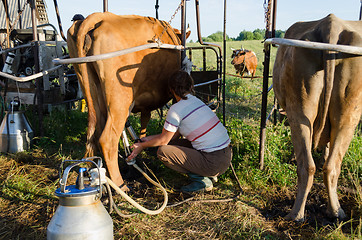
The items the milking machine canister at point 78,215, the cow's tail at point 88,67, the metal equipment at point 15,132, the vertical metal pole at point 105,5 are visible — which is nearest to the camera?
the milking machine canister at point 78,215

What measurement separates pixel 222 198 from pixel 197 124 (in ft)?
2.96

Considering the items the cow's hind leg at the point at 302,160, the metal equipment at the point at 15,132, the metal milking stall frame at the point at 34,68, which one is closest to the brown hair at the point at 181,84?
the cow's hind leg at the point at 302,160

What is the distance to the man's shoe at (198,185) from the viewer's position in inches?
147

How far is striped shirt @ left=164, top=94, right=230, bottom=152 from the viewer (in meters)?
3.54

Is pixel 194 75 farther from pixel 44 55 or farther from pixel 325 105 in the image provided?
pixel 325 105

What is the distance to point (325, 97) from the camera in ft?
9.35

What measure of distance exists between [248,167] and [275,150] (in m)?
0.52

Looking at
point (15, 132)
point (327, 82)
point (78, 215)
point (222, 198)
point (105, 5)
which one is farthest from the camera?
point (15, 132)

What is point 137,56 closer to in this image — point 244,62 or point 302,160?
point 302,160

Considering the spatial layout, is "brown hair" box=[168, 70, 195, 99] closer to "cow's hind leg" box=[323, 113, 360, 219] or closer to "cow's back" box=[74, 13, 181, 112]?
"cow's back" box=[74, 13, 181, 112]

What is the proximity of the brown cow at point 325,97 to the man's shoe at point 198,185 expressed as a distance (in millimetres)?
972

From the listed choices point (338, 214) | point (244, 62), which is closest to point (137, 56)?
point (338, 214)

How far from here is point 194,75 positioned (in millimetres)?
6039

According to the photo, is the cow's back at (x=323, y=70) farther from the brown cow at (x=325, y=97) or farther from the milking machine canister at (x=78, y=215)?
the milking machine canister at (x=78, y=215)
